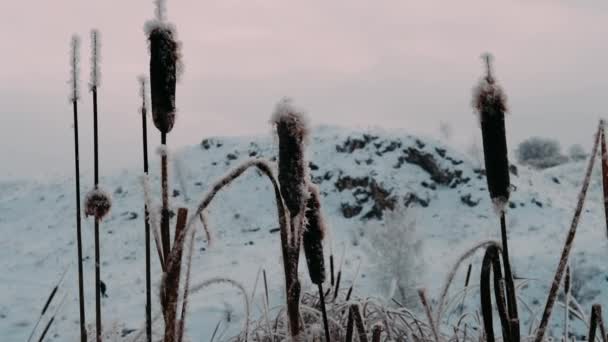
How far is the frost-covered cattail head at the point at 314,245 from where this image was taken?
0.71 m

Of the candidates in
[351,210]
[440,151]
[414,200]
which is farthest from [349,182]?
[440,151]

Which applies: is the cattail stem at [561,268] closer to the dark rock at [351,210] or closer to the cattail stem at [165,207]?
the cattail stem at [165,207]

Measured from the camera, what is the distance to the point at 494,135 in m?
0.64

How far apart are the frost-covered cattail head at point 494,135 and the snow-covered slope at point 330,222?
11.5 metres

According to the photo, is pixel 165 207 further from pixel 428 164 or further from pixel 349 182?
pixel 428 164

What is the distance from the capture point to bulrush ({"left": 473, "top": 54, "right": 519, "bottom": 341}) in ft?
2.06

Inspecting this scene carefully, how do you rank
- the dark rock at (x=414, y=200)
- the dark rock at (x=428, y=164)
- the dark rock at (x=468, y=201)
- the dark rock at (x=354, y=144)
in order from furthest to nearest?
the dark rock at (x=354, y=144)
the dark rock at (x=428, y=164)
the dark rock at (x=468, y=201)
the dark rock at (x=414, y=200)

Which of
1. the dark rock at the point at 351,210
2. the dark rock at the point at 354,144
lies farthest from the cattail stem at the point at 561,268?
the dark rock at the point at 354,144

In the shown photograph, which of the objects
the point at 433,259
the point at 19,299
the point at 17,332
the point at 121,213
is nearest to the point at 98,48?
the point at 17,332

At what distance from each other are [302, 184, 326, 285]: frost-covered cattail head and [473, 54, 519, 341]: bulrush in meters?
0.19

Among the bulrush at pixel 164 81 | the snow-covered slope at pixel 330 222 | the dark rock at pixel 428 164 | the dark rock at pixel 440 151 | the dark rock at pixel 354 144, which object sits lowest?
the snow-covered slope at pixel 330 222

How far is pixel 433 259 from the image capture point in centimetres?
1700

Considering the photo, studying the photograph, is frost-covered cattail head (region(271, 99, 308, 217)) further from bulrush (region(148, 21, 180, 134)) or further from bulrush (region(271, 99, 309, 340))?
bulrush (region(148, 21, 180, 134))

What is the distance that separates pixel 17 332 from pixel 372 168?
12556mm
